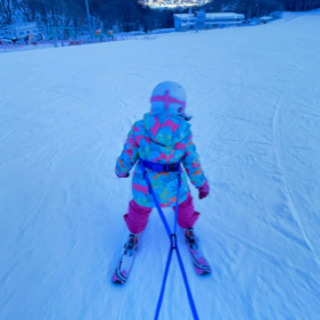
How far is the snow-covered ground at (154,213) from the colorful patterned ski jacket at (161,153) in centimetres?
42

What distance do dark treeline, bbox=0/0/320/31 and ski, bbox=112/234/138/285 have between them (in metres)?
19.3

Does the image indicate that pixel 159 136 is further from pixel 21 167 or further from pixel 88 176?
pixel 21 167

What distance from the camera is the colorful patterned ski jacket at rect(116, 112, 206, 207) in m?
1.01

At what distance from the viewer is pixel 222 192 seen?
1.78 m

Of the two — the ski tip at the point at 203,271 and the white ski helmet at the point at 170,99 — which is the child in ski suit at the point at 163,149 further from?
the ski tip at the point at 203,271

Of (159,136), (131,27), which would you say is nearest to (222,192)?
(159,136)

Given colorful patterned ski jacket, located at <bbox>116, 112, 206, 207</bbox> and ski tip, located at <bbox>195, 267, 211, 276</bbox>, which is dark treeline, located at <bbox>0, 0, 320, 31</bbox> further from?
ski tip, located at <bbox>195, 267, 211, 276</bbox>

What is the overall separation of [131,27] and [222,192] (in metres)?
21.3

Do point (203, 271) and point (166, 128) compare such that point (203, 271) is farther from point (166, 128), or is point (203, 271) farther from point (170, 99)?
point (170, 99)

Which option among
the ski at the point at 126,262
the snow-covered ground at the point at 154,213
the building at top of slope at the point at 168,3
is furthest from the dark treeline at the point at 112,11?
the ski at the point at 126,262

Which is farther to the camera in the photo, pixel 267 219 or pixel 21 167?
pixel 21 167

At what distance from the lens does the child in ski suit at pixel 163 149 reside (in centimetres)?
101

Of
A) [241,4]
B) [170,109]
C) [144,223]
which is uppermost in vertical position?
[241,4]

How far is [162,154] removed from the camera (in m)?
1.05
